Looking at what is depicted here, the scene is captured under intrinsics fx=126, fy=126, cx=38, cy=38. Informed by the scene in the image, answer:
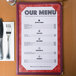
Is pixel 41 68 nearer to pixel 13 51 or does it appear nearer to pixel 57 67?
pixel 57 67

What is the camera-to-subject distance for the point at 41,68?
1.41 metres

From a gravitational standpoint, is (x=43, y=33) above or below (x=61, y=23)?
below

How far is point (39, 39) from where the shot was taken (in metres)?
1.42

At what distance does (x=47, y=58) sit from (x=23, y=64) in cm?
28

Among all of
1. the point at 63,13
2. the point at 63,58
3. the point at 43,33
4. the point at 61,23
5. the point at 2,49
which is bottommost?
the point at 63,58

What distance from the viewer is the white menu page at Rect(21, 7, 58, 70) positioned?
4.62 ft

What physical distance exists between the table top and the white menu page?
0.38 ft

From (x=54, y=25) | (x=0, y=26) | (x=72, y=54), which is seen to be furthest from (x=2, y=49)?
(x=72, y=54)

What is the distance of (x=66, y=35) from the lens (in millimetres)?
1433

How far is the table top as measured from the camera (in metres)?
1.42

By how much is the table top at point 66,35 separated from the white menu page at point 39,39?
0.38 feet

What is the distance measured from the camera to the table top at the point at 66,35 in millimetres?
1420

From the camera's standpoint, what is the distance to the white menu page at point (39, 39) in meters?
1.41

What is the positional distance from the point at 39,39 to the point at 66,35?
310mm
